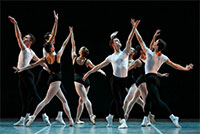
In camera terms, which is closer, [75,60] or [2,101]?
[75,60]

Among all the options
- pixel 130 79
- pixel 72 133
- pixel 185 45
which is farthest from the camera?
pixel 185 45

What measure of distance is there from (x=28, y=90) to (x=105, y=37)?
3.34 metres

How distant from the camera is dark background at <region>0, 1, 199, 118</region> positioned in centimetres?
867

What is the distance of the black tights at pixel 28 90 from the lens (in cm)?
586

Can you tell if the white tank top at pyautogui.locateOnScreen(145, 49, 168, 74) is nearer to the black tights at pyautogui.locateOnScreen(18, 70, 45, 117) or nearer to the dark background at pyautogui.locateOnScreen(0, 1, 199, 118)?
the black tights at pyautogui.locateOnScreen(18, 70, 45, 117)

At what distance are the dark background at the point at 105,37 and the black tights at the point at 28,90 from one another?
2531mm

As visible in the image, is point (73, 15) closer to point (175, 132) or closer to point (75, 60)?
point (75, 60)

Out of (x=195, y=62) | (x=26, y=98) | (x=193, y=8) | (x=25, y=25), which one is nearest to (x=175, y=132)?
(x=26, y=98)

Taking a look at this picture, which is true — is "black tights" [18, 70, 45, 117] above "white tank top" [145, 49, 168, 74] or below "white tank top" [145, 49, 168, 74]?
below

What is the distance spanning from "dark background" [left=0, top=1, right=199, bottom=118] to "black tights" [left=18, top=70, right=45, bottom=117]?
2.53 metres

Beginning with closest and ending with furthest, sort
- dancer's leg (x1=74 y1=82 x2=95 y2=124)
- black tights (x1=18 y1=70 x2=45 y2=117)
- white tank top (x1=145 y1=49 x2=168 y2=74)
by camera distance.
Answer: white tank top (x1=145 y1=49 x2=168 y2=74)
black tights (x1=18 y1=70 x2=45 y2=117)
dancer's leg (x1=74 y1=82 x2=95 y2=124)

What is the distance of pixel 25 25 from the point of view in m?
8.86

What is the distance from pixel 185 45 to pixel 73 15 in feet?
9.87

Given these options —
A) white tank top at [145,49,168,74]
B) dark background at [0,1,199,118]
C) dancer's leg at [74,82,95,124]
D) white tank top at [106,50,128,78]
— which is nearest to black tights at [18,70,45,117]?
dancer's leg at [74,82,95,124]
